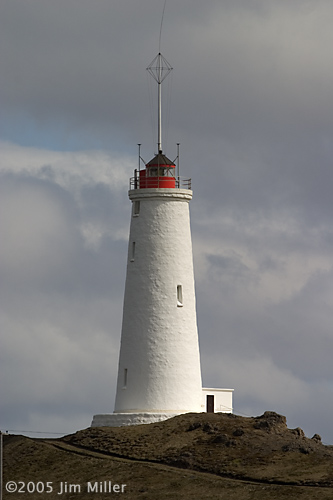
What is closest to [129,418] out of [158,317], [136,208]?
[158,317]

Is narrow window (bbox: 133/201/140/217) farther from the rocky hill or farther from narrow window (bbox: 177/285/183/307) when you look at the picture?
the rocky hill

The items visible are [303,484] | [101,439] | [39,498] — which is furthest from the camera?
[101,439]

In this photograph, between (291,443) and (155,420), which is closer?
(291,443)

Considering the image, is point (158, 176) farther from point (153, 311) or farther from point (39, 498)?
point (39, 498)

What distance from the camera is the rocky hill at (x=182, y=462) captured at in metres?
54.1

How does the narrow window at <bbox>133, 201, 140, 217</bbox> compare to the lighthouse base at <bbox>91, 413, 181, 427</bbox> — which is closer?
the lighthouse base at <bbox>91, 413, 181, 427</bbox>

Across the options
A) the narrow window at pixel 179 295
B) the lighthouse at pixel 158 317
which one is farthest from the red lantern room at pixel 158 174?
the narrow window at pixel 179 295

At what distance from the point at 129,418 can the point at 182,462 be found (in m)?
7.03

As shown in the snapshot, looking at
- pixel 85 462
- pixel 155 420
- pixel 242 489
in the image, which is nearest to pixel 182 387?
pixel 155 420

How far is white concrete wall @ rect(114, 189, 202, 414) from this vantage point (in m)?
64.6

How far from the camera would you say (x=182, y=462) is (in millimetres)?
57906

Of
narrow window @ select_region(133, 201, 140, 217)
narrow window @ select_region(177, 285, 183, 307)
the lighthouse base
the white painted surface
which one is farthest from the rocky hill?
narrow window @ select_region(133, 201, 140, 217)

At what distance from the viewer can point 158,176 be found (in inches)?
2613

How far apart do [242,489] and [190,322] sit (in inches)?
547
